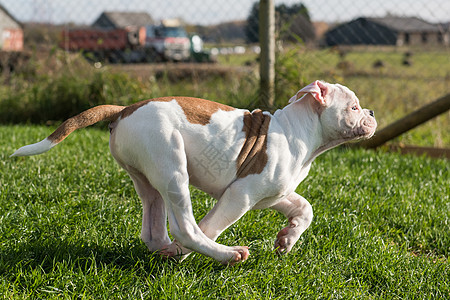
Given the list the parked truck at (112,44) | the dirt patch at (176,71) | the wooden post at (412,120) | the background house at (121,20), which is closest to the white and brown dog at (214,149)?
the wooden post at (412,120)

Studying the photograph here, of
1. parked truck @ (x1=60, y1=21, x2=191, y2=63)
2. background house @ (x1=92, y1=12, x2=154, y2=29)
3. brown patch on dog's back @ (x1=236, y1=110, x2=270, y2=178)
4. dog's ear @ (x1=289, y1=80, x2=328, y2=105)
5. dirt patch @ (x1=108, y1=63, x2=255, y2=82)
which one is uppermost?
dog's ear @ (x1=289, y1=80, x2=328, y2=105)

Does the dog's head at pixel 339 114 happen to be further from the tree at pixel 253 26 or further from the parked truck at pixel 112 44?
the parked truck at pixel 112 44

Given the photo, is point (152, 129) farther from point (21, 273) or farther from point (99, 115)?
point (21, 273)

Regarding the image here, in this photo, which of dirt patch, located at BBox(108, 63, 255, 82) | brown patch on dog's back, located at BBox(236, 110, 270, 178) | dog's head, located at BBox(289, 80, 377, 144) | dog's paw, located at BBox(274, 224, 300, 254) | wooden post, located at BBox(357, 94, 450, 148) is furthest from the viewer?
dirt patch, located at BBox(108, 63, 255, 82)

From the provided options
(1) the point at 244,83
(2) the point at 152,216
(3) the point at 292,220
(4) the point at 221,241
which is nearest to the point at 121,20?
(1) the point at 244,83

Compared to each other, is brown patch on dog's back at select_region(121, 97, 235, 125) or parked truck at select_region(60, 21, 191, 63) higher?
brown patch on dog's back at select_region(121, 97, 235, 125)

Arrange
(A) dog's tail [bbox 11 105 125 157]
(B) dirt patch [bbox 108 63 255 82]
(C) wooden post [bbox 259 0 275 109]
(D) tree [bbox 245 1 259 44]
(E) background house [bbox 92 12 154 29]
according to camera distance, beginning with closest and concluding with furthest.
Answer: (A) dog's tail [bbox 11 105 125 157]
(C) wooden post [bbox 259 0 275 109]
(D) tree [bbox 245 1 259 44]
(B) dirt patch [bbox 108 63 255 82]
(E) background house [bbox 92 12 154 29]

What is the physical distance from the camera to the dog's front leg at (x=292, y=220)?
2.55m

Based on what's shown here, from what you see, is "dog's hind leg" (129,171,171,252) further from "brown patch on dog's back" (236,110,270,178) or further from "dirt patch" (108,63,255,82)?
"dirt patch" (108,63,255,82)

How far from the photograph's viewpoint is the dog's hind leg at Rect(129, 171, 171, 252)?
8.10ft

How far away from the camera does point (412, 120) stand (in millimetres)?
5152

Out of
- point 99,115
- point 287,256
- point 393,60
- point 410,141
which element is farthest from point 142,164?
point 393,60

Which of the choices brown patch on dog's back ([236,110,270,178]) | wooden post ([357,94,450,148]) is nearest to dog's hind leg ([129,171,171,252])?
brown patch on dog's back ([236,110,270,178])

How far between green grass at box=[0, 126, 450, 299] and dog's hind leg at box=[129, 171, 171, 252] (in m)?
0.08
